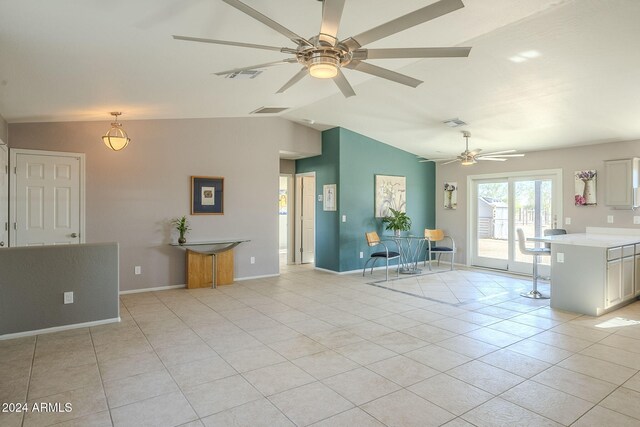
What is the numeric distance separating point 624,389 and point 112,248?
15.9 feet

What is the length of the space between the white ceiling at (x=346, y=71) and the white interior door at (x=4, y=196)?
0.49 m

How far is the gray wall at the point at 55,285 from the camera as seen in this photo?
3668 mm

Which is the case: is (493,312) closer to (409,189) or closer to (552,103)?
(552,103)

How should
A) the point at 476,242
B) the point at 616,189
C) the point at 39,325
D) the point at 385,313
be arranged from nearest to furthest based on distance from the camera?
the point at 39,325, the point at 385,313, the point at 616,189, the point at 476,242

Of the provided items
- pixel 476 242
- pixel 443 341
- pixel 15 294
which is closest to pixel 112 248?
pixel 15 294

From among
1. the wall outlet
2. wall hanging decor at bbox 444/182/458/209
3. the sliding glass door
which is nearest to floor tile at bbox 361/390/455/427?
the wall outlet

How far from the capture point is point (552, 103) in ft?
15.1

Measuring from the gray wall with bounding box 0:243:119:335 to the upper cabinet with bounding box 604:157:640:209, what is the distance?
698cm

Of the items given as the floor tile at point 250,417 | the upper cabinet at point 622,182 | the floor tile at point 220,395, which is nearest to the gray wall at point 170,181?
the floor tile at point 220,395

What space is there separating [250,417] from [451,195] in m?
7.05

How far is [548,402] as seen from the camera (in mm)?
2451

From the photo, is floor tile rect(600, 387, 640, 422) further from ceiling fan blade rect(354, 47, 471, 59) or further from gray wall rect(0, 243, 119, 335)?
gray wall rect(0, 243, 119, 335)

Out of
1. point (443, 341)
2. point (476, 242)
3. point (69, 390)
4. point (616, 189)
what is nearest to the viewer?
point (69, 390)

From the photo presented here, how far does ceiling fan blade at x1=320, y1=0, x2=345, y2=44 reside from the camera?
1.78 metres
